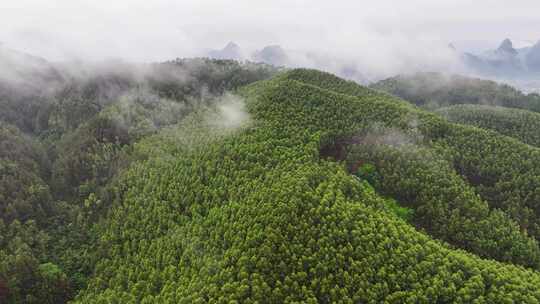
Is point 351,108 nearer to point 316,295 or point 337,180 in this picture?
point 337,180

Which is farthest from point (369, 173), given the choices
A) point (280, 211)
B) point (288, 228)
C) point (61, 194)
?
point (61, 194)

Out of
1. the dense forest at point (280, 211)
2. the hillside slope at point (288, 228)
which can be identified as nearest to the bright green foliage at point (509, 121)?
the dense forest at point (280, 211)

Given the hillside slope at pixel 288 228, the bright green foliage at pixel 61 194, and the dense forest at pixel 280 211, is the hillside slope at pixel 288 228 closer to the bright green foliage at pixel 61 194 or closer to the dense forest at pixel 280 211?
the dense forest at pixel 280 211

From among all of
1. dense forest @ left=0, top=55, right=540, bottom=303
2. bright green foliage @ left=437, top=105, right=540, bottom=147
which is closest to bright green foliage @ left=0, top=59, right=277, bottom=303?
dense forest @ left=0, top=55, right=540, bottom=303

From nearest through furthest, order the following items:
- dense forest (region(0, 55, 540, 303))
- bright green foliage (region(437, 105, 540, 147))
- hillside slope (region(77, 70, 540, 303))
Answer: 1. hillside slope (region(77, 70, 540, 303))
2. dense forest (region(0, 55, 540, 303))
3. bright green foliage (region(437, 105, 540, 147))

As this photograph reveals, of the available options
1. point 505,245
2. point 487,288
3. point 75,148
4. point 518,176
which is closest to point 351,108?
point 518,176

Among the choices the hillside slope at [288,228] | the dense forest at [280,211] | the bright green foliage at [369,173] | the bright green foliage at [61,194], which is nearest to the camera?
the hillside slope at [288,228]

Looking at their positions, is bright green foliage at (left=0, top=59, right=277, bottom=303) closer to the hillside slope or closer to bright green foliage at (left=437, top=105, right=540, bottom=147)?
the hillside slope
